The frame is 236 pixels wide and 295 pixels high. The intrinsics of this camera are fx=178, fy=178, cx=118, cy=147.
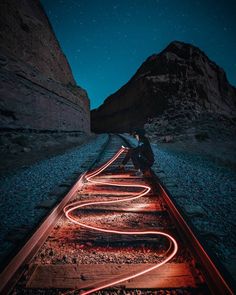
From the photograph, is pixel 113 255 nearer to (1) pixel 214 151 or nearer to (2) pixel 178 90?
(1) pixel 214 151

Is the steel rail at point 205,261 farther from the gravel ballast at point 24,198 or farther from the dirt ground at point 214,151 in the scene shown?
the dirt ground at point 214,151

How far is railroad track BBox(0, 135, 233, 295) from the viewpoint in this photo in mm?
1438

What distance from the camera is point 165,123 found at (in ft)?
93.8

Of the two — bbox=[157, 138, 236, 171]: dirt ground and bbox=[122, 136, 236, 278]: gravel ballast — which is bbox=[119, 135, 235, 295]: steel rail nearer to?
bbox=[122, 136, 236, 278]: gravel ballast

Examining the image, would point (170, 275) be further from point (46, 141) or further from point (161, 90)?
point (161, 90)

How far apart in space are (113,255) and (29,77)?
26.8 ft

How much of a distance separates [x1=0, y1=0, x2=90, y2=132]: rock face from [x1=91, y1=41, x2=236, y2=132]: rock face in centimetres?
1997

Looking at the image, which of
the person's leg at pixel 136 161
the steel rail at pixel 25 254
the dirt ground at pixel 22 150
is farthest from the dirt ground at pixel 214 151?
the dirt ground at pixel 22 150

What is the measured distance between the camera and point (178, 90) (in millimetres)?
35219

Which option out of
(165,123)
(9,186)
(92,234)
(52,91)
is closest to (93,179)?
(9,186)

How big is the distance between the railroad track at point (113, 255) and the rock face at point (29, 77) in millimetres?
5379

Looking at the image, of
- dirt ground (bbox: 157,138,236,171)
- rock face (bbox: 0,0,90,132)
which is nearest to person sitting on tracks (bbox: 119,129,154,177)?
dirt ground (bbox: 157,138,236,171)

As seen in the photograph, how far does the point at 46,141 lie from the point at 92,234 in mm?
7356

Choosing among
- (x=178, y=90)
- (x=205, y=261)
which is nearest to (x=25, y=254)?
(x=205, y=261)
